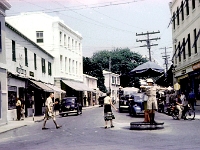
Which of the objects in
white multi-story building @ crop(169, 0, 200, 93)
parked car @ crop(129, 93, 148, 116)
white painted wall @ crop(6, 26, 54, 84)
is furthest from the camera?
white multi-story building @ crop(169, 0, 200, 93)

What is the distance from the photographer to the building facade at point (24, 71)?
85.0 ft

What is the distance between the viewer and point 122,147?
31.7 feet

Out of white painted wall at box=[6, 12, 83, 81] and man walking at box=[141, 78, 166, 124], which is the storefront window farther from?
white painted wall at box=[6, 12, 83, 81]

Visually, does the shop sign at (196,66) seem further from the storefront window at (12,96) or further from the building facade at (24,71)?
the storefront window at (12,96)

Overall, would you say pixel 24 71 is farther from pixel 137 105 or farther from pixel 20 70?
pixel 137 105

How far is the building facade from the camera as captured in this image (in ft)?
85.0

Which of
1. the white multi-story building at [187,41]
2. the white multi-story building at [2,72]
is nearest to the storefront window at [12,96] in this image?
the white multi-story building at [2,72]

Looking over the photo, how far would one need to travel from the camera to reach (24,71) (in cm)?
2995

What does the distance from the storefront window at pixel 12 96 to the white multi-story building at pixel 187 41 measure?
47.1ft

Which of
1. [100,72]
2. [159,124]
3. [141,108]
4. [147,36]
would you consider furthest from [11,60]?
[100,72]

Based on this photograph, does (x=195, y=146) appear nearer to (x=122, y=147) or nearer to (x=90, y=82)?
(x=122, y=147)

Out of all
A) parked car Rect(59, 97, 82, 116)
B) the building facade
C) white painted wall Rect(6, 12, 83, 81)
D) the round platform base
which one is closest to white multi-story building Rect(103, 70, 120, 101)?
white painted wall Rect(6, 12, 83, 81)

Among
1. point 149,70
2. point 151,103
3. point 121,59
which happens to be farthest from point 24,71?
point 121,59

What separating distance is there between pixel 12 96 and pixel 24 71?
424 centimetres
